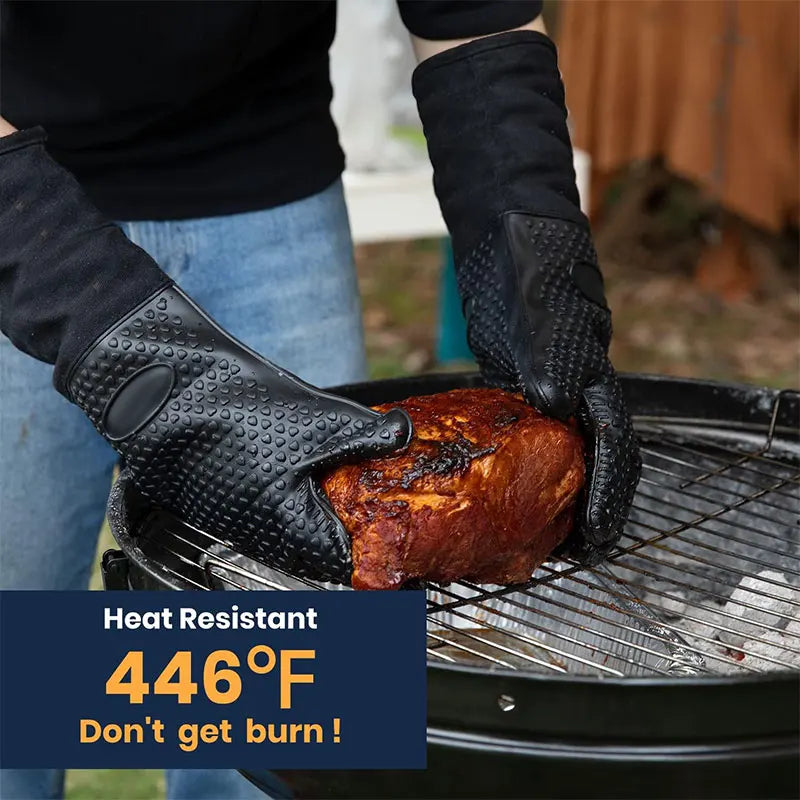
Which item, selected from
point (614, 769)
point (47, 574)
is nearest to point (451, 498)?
point (614, 769)

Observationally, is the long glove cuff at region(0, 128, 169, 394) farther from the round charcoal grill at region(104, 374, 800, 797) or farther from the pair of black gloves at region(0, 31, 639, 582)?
the round charcoal grill at region(104, 374, 800, 797)

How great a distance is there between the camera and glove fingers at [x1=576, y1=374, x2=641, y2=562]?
64.0 inches

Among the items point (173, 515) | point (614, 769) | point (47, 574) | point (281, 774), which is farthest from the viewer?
point (47, 574)

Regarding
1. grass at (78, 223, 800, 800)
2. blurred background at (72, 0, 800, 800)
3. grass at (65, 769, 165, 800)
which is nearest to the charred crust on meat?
grass at (65, 769, 165, 800)

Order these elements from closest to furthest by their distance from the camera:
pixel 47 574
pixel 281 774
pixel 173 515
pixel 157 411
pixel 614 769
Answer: pixel 614 769 → pixel 281 774 → pixel 157 411 → pixel 173 515 → pixel 47 574

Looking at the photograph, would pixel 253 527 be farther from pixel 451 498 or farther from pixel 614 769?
pixel 614 769

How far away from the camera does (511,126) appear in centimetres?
189

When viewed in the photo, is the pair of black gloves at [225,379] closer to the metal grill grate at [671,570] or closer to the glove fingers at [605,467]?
the glove fingers at [605,467]

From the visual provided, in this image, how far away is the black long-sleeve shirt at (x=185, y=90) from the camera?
192cm

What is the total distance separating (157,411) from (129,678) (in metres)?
0.34

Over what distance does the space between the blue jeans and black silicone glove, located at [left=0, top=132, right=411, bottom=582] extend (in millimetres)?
511

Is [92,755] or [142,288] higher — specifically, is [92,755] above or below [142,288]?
below

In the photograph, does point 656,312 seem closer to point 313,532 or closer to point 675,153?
point 675,153

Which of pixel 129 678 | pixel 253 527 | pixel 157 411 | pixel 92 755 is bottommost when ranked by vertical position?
pixel 92 755
